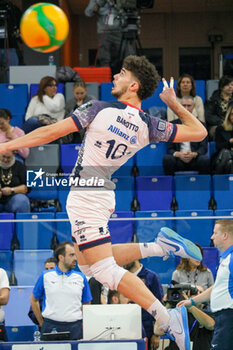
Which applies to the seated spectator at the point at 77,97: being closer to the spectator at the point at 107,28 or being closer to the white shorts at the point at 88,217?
the spectator at the point at 107,28

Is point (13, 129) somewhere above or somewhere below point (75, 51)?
below

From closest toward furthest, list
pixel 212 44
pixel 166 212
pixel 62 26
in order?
pixel 62 26 → pixel 166 212 → pixel 212 44

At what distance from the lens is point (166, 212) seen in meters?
7.57

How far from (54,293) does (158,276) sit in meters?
1.07

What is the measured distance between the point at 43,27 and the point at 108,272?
2.66 m

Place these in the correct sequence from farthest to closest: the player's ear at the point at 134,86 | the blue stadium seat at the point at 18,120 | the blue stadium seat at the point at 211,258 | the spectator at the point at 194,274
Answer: the blue stadium seat at the point at 18,120 < the blue stadium seat at the point at 211,258 < the spectator at the point at 194,274 < the player's ear at the point at 134,86

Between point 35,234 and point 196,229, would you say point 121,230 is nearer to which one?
point 196,229

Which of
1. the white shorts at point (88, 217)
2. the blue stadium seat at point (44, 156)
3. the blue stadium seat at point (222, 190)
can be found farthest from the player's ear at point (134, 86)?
the blue stadium seat at point (44, 156)

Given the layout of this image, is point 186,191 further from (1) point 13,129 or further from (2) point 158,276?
(1) point 13,129

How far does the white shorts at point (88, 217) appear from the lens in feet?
15.0

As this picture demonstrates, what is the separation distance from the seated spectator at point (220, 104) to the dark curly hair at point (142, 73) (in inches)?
184

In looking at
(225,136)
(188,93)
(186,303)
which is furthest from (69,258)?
(188,93)

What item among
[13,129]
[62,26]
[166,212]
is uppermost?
[62,26]

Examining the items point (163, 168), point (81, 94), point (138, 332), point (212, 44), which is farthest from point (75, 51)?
point (138, 332)
